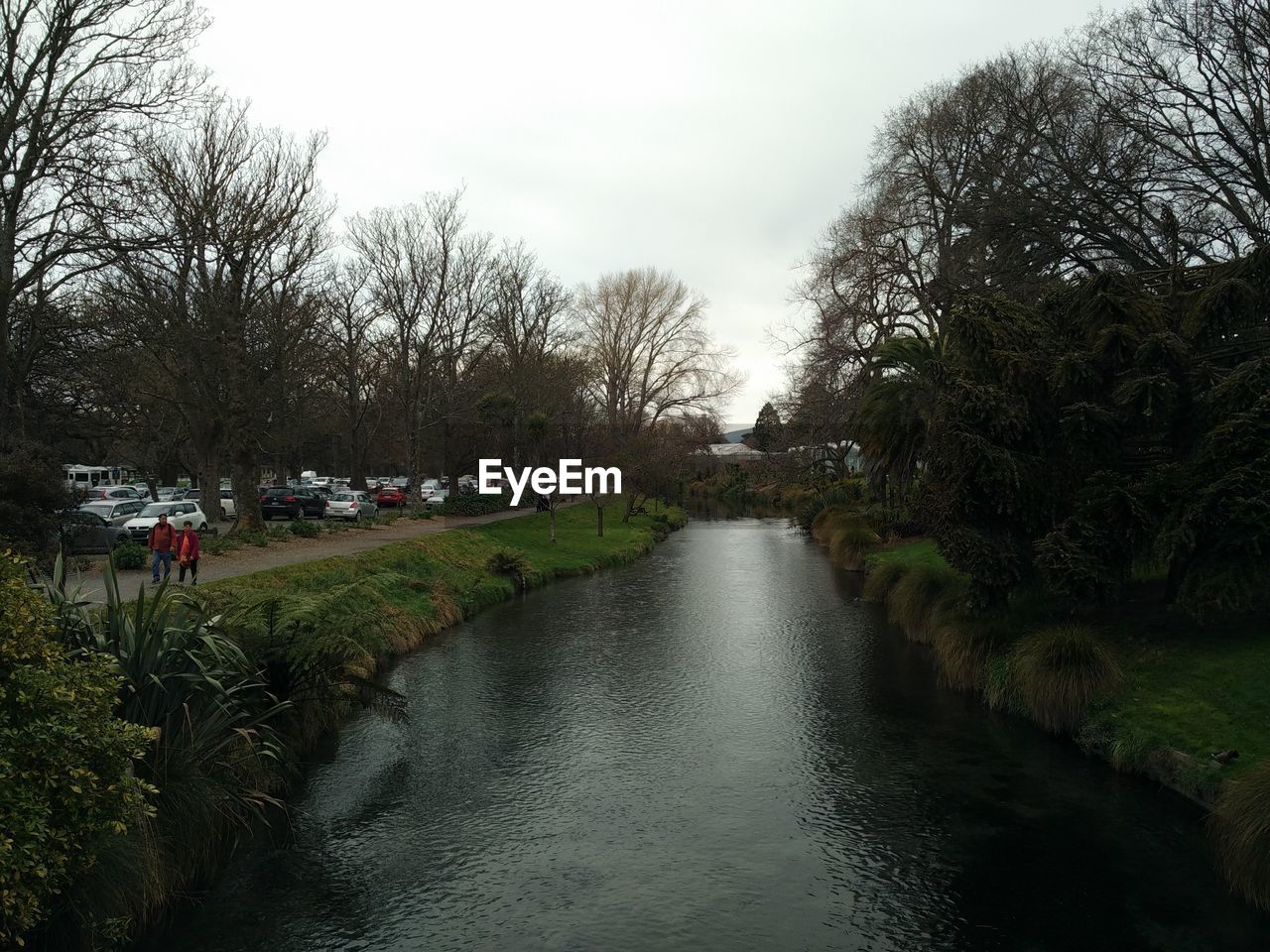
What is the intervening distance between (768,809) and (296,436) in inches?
2080

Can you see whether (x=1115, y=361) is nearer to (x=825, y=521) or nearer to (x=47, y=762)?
(x=47, y=762)

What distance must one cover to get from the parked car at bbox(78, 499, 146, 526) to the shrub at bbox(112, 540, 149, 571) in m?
10.1

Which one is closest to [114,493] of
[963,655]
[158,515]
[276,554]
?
[158,515]

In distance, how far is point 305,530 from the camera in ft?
95.4

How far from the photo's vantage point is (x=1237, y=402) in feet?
37.3

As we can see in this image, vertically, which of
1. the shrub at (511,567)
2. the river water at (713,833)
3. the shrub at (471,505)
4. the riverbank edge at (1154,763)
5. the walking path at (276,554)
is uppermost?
the shrub at (471,505)

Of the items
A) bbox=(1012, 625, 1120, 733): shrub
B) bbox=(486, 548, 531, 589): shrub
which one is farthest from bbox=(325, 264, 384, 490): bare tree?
bbox=(1012, 625, 1120, 733): shrub

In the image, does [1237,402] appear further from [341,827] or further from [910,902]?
[341,827]

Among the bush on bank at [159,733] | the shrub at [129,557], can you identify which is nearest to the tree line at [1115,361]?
the bush on bank at [159,733]

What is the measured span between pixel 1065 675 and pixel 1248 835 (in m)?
4.58

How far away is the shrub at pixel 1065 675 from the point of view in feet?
38.4

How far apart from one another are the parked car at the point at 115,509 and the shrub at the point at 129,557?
10057mm

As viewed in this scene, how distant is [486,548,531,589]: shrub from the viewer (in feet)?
88.2

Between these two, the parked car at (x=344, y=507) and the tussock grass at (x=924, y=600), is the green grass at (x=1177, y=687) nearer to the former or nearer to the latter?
the tussock grass at (x=924, y=600)
